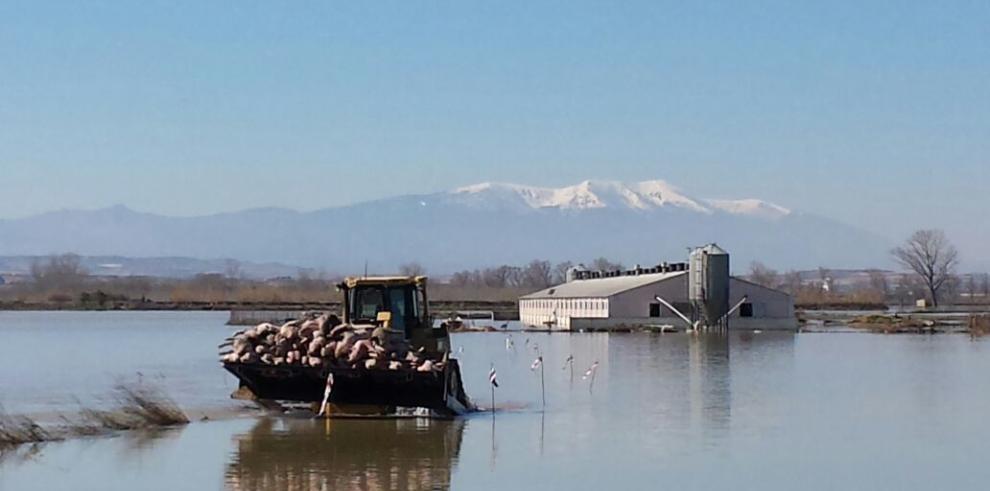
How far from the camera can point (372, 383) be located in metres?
24.6

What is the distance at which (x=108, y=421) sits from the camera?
23.8 m

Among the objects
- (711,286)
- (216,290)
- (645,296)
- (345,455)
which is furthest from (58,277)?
(345,455)

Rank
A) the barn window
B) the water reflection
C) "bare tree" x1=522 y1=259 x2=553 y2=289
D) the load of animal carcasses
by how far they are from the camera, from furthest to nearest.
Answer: "bare tree" x1=522 y1=259 x2=553 y2=289 → the barn window → the load of animal carcasses → the water reflection

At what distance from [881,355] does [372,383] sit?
2778cm

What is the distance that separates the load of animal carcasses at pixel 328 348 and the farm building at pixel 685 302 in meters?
45.5

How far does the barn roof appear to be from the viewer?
74312 millimetres

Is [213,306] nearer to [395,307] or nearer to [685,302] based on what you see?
[685,302]

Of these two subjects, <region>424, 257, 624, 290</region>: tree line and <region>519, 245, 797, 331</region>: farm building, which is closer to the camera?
<region>519, 245, 797, 331</region>: farm building

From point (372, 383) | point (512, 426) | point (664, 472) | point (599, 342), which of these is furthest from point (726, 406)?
point (599, 342)

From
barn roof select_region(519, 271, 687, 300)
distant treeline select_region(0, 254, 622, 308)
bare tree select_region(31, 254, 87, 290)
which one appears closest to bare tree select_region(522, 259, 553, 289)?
distant treeline select_region(0, 254, 622, 308)

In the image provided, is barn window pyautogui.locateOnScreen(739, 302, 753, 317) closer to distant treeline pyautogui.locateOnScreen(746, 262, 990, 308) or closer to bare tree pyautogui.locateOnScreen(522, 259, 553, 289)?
distant treeline pyautogui.locateOnScreen(746, 262, 990, 308)

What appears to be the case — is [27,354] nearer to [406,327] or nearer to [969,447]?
[406,327]

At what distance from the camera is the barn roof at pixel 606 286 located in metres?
74.3

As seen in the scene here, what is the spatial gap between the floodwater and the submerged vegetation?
41cm
